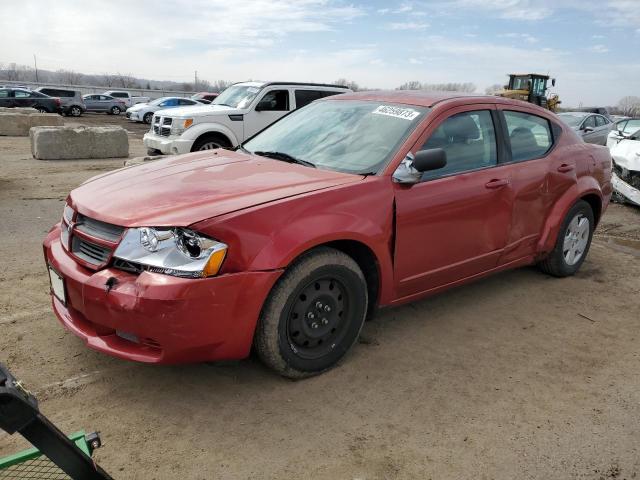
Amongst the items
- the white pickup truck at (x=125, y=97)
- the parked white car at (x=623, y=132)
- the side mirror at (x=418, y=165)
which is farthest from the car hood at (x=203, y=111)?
the white pickup truck at (x=125, y=97)

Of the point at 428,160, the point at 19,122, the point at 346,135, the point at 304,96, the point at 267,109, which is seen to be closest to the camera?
the point at 428,160

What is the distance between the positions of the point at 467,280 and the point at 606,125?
14.6m

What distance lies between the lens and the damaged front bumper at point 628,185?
8.32 meters

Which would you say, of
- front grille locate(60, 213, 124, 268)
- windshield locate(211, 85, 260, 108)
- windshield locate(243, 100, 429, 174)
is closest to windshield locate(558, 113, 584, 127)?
windshield locate(211, 85, 260, 108)

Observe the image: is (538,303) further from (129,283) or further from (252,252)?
(129,283)

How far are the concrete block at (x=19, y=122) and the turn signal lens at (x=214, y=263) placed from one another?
18.7 m

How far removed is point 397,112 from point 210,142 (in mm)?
7556

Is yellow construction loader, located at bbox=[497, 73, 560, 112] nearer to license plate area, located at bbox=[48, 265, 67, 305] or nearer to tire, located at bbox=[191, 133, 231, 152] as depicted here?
tire, located at bbox=[191, 133, 231, 152]

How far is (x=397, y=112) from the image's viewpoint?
151 inches

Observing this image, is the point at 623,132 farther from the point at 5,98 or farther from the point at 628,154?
the point at 5,98

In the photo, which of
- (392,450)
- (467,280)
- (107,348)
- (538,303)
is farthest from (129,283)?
(538,303)

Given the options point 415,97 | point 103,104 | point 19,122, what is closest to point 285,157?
point 415,97

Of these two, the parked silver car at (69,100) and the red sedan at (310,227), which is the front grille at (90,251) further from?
the parked silver car at (69,100)

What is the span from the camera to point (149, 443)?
8.53 ft
